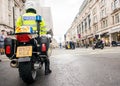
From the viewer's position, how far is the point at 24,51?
4727mm

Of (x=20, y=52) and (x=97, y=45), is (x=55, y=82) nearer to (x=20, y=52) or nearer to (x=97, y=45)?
(x=20, y=52)

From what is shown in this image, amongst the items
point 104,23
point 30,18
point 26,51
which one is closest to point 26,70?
point 26,51

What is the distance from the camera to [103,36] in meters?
51.8

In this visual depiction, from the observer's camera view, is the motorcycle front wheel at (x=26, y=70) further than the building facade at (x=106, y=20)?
No

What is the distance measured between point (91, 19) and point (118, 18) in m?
23.2

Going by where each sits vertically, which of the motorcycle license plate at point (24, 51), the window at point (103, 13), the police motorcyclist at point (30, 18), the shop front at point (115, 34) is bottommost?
the motorcycle license plate at point (24, 51)

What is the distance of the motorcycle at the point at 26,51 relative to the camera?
4.63 meters

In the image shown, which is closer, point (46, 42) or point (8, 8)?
point (46, 42)

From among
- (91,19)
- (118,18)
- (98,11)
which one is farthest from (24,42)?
(91,19)

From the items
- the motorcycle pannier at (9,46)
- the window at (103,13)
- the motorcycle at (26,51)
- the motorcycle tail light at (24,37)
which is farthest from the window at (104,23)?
the motorcycle tail light at (24,37)

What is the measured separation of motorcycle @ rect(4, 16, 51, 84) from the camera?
463cm

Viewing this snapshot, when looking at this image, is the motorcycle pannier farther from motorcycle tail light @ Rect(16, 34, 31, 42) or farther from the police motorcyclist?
→ the police motorcyclist

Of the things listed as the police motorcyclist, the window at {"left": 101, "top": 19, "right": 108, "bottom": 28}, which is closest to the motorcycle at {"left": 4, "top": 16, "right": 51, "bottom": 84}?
the police motorcyclist

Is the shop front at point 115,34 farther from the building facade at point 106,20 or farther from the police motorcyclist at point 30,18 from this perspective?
the police motorcyclist at point 30,18
